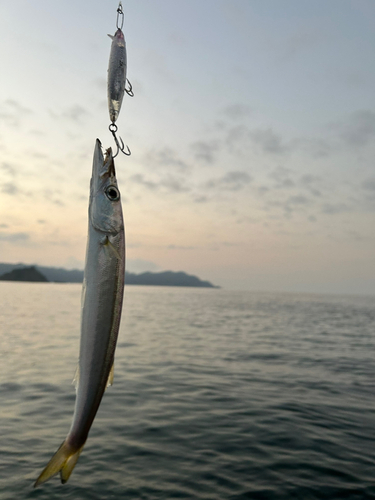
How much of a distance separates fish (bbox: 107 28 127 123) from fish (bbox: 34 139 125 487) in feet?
3.29

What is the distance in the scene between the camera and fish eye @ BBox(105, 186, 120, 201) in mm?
3816

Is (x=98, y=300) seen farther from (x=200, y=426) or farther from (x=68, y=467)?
(x=200, y=426)

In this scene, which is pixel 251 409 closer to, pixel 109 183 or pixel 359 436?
pixel 359 436

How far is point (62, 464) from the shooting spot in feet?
12.4

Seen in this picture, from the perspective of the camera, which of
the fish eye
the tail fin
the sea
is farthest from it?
the sea

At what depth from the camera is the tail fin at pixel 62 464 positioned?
146 inches

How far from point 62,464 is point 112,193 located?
2499 mm

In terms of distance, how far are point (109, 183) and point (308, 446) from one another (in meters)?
9.59

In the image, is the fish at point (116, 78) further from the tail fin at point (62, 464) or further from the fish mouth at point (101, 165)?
the tail fin at point (62, 464)

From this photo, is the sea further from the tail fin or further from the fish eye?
the fish eye

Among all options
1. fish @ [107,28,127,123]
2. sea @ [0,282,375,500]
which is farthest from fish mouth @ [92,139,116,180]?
sea @ [0,282,375,500]

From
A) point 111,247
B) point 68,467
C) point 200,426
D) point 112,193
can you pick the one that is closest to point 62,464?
point 68,467

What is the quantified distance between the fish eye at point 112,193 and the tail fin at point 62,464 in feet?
7.59

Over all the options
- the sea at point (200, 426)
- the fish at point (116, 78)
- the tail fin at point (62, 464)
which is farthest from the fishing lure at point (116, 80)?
the sea at point (200, 426)
